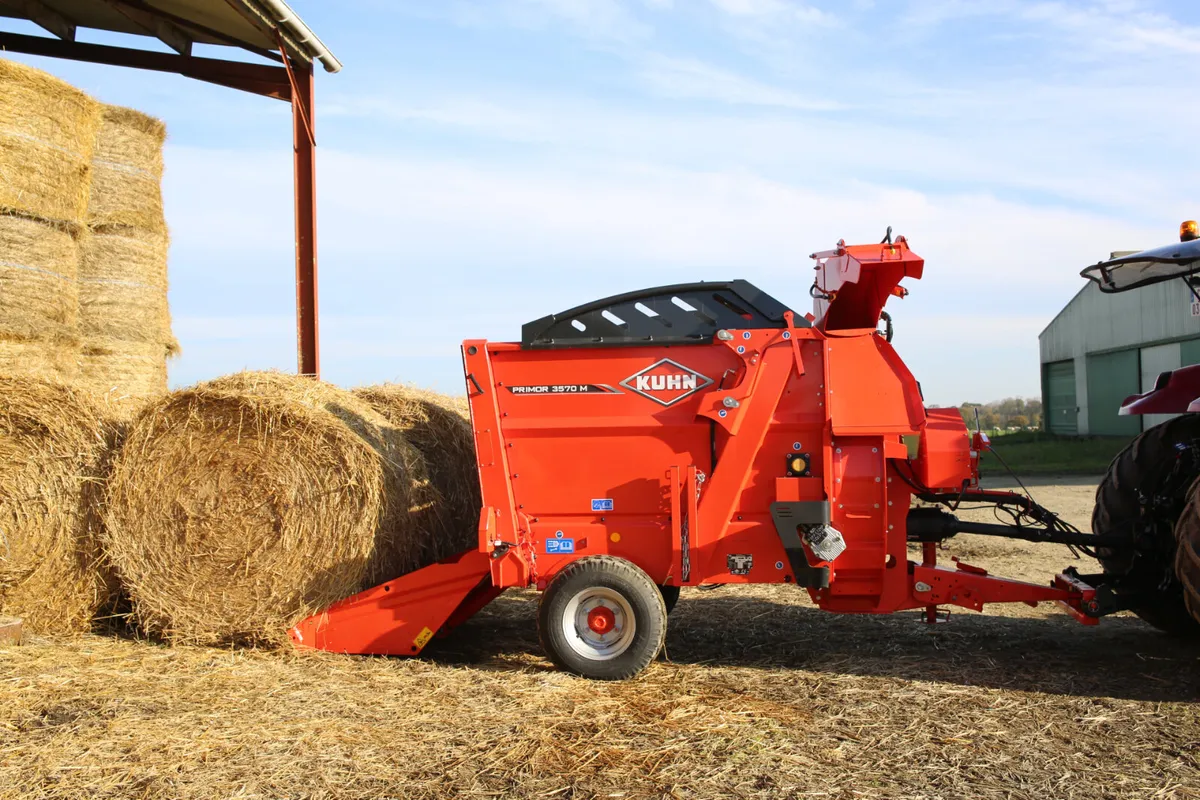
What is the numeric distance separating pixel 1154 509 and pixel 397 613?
14.4 ft

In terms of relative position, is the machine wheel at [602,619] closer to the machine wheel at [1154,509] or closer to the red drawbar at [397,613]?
the red drawbar at [397,613]

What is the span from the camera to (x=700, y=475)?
5.61 m

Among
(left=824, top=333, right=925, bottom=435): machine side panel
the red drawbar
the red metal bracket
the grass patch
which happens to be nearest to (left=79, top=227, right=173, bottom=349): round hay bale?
the red drawbar

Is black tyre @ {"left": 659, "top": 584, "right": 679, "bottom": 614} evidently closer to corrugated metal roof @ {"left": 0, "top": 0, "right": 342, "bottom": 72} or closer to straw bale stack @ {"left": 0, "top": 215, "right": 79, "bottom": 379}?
straw bale stack @ {"left": 0, "top": 215, "right": 79, "bottom": 379}

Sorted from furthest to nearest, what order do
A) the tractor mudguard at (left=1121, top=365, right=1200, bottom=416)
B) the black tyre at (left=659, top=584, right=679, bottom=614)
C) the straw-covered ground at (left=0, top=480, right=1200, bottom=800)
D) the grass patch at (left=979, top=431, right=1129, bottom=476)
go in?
the grass patch at (left=979, top=431, right=1129, bottom=476) → the black tyre at (left=659, top=584, right=679, bottom=614) → the tractor mudguard at (left=1121, top=365, right=1200, bottom=416) → the straw-covered ground at (left=0, top=480, right=1200, bottom=800)

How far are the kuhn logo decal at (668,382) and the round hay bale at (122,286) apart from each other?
4946 mm

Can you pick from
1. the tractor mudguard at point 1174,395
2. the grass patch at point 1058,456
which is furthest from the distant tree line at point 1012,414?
the tractor mudguard at point 1174,395

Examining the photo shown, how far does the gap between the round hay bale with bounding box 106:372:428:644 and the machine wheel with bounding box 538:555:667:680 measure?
1148 millimetres

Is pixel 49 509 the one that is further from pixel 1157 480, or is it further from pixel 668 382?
pixel 1157 480

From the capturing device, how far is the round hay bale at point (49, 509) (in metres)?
6.16

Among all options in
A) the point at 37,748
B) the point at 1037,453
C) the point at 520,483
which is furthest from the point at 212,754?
the point at 1037,453

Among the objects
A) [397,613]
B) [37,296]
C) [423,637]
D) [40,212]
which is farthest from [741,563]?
[40,212]

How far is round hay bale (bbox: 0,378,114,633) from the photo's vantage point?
6.16 meters

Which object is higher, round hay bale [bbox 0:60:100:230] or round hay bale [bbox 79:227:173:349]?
round hay bale [bbox 0:60:100:230]
